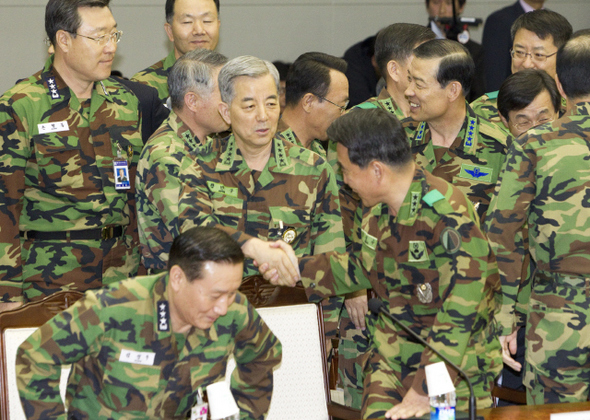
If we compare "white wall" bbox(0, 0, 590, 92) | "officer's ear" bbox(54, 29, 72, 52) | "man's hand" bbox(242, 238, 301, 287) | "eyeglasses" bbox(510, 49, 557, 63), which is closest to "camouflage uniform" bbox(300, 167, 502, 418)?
Result: "man's hand" bbox(242, 238, 301, 287)

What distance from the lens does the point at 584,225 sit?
2.65m

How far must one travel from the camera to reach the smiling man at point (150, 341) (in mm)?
2066

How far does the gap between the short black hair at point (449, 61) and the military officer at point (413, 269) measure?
908 mm

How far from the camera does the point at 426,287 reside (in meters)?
2.44

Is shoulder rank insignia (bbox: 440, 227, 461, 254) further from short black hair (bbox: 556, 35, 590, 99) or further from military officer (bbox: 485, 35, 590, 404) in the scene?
short black hair (bbox: 556, 35, 590, 99)

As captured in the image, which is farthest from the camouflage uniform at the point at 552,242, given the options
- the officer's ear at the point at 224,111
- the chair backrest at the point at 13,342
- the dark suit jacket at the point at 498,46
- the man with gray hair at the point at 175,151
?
the dark suit jacket at the point at 498,46

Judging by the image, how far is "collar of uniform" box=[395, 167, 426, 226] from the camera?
7.91ft

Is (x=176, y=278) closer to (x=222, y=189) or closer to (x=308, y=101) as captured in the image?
(x=222, y=189)

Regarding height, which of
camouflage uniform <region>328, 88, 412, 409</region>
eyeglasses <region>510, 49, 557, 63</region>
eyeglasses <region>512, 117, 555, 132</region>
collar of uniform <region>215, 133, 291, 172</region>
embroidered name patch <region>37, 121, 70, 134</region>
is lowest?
camouflage uniform <region>328, 88, 412, 409</region>

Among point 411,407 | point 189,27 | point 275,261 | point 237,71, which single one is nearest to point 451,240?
point 411,407

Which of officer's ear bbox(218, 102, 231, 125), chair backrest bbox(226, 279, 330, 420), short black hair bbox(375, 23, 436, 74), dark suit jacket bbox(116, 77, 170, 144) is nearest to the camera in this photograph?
chair backrest bbox(226, 279, 330, 420)

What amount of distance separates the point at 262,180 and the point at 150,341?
96 centimetres

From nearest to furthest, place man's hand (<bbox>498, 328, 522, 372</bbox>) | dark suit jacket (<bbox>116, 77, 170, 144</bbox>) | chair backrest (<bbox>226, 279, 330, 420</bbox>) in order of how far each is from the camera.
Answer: chair backrest (<bbox>226, 279, 330, 420</bbox>) < man's hand (<bbox>498, 328, 522, 372</bbox>) < dark suit jacket (<bbox>116, 77, 170, 144</bbox>)

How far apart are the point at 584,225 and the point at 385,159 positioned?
0.82 meters
